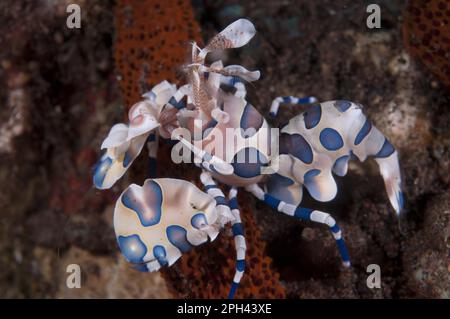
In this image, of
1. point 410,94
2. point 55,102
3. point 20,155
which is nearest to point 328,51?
point 410,94

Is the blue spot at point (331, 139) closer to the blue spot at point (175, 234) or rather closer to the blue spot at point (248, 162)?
the blue spot at point (248, 162)

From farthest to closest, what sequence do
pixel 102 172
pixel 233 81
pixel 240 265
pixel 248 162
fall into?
pixel 233 81, pixel 102 172, pixel 248 162, pixel 240 265

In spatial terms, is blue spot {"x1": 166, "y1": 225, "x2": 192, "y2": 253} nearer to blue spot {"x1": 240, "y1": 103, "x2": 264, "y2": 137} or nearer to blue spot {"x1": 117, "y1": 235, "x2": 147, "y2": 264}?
blue spot {"x1": 117, "y1": 235, "x2": 147, "y2": 264}

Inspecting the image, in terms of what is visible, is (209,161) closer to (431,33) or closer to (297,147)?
(297,147)

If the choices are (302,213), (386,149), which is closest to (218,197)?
(302,213)

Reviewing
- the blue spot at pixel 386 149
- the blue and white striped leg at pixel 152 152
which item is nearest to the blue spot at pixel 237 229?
the blue and white striped leg at pixel 152 152
